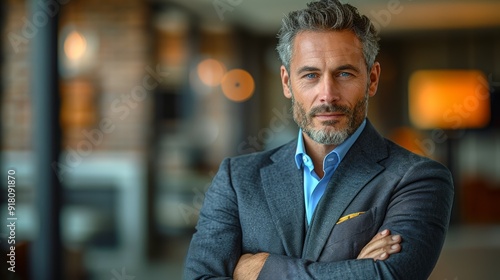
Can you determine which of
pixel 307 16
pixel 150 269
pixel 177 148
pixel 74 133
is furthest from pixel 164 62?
pixel 307 16

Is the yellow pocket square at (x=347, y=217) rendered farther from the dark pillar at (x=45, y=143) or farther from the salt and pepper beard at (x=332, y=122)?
the dark pillar at (x=45, y=143)

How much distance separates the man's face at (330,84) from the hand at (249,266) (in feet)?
1.15

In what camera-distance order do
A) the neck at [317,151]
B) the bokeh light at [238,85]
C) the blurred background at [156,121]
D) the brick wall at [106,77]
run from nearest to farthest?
Result: the neck at [317,151] → the blurred background at [156,121] → the brick wall at [106,77] → the bokeh light at [238,85]

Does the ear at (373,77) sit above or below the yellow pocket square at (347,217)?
above

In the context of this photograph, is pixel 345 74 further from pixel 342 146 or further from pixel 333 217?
pixel 333 217

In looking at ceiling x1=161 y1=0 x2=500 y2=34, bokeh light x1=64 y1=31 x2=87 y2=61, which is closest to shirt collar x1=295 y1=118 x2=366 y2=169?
bokeh light x1=64 y1=31 x2=87 y2=61

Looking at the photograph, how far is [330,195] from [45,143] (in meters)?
2.26

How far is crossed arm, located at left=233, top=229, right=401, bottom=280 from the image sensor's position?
162cm

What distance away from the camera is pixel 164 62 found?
26.2 feet

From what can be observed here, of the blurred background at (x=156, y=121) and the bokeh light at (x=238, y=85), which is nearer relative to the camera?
the blurred background at (x=156, y=121)

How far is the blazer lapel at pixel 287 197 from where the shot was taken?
177 centimetres

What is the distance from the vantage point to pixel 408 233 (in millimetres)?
1640

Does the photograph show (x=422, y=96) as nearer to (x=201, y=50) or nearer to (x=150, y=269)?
(x=201, y=50)

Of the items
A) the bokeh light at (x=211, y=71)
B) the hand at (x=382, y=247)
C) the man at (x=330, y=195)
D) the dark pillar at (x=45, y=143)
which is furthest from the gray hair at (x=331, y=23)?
the bokeh light at (x=211, y=71)
